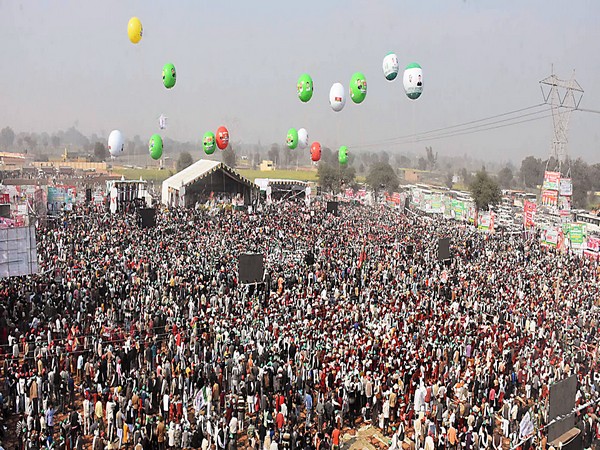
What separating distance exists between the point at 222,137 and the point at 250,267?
27.4ft

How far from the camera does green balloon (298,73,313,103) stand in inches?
818

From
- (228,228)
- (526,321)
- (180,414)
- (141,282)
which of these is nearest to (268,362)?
(180,414)

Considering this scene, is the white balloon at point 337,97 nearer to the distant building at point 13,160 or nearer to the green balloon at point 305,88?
the green balloon at point 305,88

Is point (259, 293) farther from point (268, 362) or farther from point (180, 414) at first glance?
point (180, 414)

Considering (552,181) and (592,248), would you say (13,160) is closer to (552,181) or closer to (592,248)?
(552,181)

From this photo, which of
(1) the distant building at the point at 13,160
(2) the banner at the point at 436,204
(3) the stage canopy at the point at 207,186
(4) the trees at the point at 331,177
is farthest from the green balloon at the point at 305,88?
(1) the distant building at the point at 13,160

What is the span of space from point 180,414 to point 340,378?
3052 millimetres

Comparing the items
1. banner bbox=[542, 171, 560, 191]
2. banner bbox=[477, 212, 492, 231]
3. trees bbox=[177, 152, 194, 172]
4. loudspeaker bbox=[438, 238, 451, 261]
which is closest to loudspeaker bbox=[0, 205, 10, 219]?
loudspeaker bbox=[438, 238, 451, 261]

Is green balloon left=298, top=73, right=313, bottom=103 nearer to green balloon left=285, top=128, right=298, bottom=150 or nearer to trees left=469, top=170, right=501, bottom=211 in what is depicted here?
green balloon left=285, top=128, right=298, bottom=150

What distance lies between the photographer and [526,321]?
14883 mm

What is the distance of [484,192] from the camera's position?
1693 inches

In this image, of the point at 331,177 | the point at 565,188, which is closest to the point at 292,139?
the point at 565,188

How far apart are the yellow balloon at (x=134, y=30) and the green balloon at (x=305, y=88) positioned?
20.6 ft

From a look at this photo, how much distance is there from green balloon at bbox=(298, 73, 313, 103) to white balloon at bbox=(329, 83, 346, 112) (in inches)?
46.2
